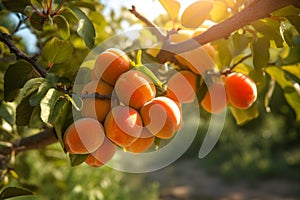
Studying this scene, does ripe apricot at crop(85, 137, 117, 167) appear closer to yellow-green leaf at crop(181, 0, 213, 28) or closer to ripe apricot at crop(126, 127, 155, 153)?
ripe apricot at crop(126, 127, 155, 153)

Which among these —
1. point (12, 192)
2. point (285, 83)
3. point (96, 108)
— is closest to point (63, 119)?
point (96, 108)

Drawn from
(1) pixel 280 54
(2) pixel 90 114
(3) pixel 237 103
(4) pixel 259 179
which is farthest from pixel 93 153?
(4) pixel 259 179

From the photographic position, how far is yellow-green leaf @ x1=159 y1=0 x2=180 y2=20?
0.78 m

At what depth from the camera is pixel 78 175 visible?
222cm

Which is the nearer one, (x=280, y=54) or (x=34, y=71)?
(x=34, y=71)

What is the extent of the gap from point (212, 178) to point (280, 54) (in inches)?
148

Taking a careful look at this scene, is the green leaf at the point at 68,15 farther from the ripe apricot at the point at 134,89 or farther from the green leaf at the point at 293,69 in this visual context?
the green leaf at the point at 293,69

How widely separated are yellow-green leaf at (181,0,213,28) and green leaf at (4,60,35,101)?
281mm

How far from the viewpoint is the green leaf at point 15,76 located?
2.19 feet

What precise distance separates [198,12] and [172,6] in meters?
0.07

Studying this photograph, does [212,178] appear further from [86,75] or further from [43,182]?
[86,75]

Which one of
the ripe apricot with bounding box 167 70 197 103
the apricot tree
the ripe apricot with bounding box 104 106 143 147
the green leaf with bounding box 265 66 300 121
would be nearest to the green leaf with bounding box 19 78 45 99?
the apricot tree

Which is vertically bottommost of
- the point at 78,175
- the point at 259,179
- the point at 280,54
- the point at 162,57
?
the point at 259,179

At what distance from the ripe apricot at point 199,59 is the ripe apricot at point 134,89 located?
0.54 feet
